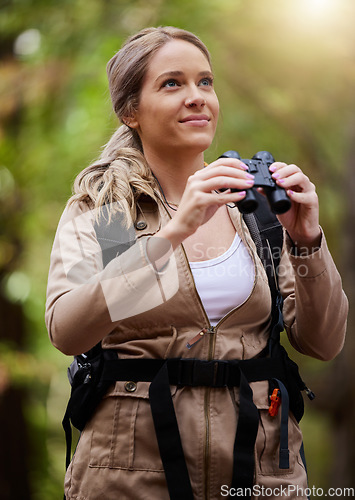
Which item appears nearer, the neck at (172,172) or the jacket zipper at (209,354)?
the jacket zipper at (209,354)

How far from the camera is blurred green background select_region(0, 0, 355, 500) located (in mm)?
6320

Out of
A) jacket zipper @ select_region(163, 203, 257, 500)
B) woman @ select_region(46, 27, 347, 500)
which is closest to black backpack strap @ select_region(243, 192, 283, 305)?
woman @ select_region(46, 27, 347, 500)

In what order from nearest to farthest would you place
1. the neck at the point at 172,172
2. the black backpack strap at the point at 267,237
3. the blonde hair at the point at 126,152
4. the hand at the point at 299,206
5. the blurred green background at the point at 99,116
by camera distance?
the hand at the point at 299,206 < the blonde hair at the point at 126,152 < the black backpack strap at the point at 267,237 < the neck at the point at 172,172 < the blurred green background at the point at 99,116

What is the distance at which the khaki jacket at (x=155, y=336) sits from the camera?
7.41 ft

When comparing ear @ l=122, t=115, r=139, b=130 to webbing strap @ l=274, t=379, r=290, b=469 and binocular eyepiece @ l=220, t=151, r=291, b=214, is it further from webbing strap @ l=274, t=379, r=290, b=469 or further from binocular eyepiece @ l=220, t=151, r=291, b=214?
webbing strap @ l=274, t=379, r=290, b=469

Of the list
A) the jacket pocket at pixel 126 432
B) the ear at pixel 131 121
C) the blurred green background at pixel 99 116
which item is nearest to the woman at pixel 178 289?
the jacket pocket at pixel 126 432

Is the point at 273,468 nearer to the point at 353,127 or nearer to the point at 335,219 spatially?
the point at 353,127

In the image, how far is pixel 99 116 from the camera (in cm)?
620

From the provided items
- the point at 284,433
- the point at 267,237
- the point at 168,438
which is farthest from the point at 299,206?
the point at 168,438

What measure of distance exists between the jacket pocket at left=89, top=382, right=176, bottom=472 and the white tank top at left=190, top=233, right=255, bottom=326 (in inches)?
14.7

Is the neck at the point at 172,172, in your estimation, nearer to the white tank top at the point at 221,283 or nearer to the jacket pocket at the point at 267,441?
the white tank top at the point at 221,283

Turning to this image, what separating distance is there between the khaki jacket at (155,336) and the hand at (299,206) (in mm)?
63

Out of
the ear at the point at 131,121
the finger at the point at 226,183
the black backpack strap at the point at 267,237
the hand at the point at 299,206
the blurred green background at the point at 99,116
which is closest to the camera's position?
the finger at the point at 226,183

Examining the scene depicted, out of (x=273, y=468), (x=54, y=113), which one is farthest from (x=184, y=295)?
(x=54, y=113)
